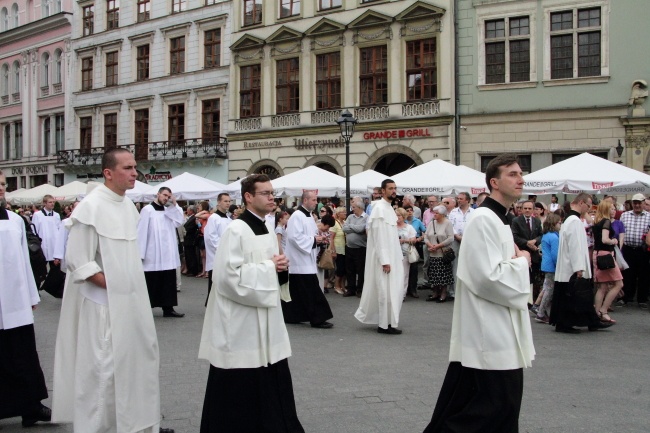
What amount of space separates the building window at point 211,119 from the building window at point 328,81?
6.19 meters

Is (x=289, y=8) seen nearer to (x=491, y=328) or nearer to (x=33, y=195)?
(x=33, y=195)

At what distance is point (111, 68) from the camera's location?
39.8 metres

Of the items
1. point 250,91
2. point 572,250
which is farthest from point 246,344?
point 250,91

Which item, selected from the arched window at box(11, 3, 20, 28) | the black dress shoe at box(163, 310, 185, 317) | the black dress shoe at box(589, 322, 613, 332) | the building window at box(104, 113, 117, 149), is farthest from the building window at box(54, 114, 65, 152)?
the black dress shoe at box(589, 322, 613, 332)

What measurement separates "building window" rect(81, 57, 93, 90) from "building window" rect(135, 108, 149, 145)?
476 centimetres

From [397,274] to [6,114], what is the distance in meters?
44.0

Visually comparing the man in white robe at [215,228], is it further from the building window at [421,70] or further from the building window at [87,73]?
the building window at [87,73]

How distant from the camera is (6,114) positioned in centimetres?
4766

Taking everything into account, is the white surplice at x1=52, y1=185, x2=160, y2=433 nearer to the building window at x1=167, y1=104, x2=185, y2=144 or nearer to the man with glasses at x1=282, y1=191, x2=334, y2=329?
the man with glasses at x1=282, y1=191, x2=334, y2=329

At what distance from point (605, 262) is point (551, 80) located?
50.3ft

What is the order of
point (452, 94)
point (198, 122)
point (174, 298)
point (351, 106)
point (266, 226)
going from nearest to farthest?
point (266, 226), point (174, 298), point (452, 94), point (351, 106), point (198, 122)

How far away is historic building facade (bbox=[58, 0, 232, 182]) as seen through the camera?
3447 centimetres

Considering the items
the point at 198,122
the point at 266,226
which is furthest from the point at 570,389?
the point at 198,122

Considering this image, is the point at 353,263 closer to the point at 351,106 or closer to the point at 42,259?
the point at 42,259
